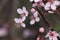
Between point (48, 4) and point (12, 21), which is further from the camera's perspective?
point (12, 21)

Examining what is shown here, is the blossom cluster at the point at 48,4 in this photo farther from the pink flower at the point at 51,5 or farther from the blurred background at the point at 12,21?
the blurred background at the point at 12,21

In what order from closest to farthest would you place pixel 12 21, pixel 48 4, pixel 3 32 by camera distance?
pixel 48 4, pixel 12 21, pixel 3 32

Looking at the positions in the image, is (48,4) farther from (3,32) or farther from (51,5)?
(3,32)

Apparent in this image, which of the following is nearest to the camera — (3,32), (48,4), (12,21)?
(48,4)

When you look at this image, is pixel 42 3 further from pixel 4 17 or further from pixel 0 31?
pixel 0 31

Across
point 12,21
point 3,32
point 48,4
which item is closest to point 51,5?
point 48,4

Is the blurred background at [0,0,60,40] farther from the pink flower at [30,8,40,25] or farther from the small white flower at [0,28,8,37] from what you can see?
the pink flower at [30,8,40,25]

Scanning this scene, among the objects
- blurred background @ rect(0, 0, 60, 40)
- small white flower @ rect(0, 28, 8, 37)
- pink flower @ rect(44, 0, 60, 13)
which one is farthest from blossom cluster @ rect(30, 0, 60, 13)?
small white flower @ rect(0, 28, 8, 37)

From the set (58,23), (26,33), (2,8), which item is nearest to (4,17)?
(2,8)
